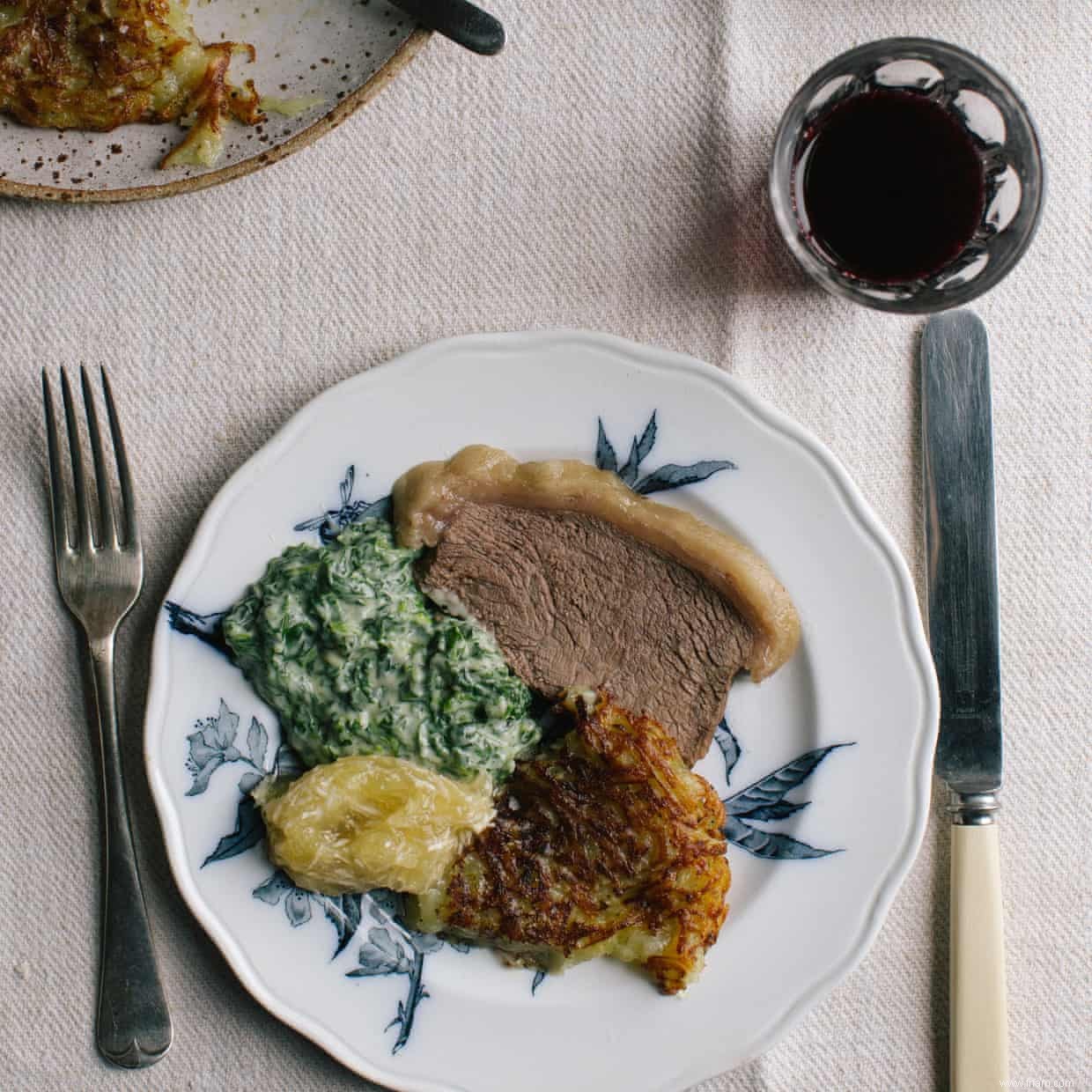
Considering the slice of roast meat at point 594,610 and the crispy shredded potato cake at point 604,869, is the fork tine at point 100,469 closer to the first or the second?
the slice of roast meat at point 594,610

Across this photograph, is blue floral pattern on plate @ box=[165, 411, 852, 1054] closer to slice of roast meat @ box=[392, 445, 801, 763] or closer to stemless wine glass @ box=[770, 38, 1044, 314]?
slice of roast meat @ box=[392, 445, 801, 763]

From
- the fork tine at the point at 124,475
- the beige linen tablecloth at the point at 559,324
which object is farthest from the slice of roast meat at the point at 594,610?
the fork tine at the point at 124,475

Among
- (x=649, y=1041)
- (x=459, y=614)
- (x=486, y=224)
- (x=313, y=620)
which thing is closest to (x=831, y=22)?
(x=486, y=224)

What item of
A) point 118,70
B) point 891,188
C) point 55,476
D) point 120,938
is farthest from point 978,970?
point 118,70

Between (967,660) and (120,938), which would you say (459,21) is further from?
(120,938)

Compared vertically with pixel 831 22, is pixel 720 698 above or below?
below

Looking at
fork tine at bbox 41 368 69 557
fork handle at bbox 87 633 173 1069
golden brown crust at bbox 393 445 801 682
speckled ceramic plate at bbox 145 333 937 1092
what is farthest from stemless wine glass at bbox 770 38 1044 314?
fork handle at bbox 87 633 173 1069

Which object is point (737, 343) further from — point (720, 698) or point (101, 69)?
point (101, 69)
